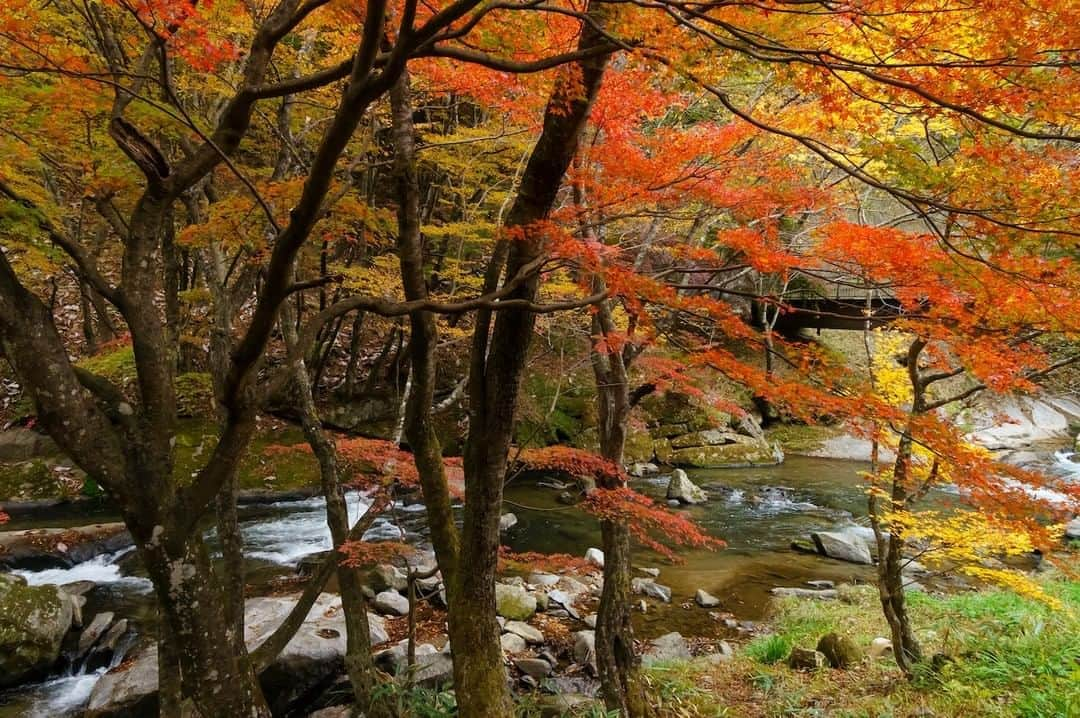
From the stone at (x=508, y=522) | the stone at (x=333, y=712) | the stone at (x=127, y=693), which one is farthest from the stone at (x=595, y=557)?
the stone at (x=127, y=693)

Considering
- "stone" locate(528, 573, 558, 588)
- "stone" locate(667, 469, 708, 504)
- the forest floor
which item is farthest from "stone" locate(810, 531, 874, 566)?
"stone" locate(528, 573, 558, 588)

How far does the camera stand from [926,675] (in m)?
5.35

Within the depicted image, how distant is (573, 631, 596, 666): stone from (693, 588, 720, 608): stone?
7.59ft

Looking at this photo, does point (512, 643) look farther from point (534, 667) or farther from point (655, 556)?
point (655, 556)

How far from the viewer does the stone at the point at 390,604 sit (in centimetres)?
816

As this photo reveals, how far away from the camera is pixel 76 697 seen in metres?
5.95

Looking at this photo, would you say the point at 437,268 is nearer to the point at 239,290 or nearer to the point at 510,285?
the point at 239,290

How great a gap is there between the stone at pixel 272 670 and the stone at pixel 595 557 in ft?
14.6

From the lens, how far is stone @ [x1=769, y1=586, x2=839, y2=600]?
368 inches

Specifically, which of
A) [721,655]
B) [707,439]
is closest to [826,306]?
[707,439]

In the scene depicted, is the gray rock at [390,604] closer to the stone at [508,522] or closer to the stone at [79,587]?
the stone at [508,522]

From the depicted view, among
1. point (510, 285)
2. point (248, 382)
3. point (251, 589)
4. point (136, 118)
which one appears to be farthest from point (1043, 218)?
point (251, 589)

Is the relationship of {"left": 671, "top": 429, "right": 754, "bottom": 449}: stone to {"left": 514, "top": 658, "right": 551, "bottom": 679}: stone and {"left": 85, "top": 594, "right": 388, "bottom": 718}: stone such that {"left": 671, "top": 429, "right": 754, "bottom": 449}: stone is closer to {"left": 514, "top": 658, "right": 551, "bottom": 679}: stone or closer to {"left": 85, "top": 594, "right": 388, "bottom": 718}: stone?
{"left": 514, "top": 658, "right": 551, "bottom": 679}: stone

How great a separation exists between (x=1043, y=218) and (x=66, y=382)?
492cm
